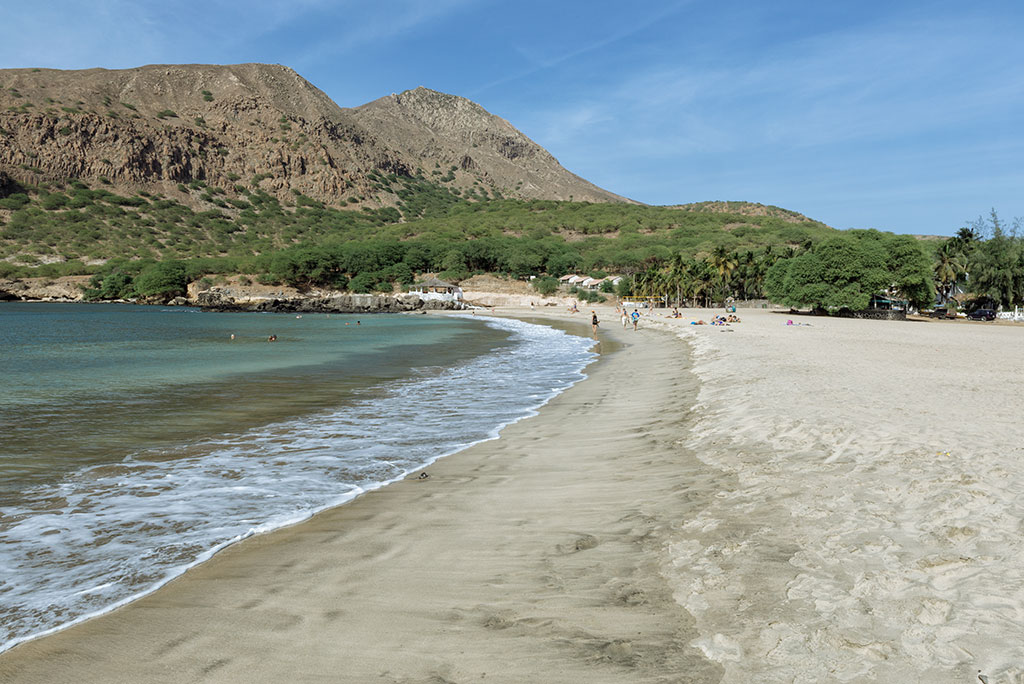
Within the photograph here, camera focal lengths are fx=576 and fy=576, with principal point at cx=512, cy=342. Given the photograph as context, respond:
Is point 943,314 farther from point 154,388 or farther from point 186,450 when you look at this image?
point 186,450

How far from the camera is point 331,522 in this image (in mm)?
6457

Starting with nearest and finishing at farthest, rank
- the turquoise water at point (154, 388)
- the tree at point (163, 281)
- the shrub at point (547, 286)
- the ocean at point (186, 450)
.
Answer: the ocean at point (186, 450)
the turquoise water at point (154, 388)
the shrub at point (547, 286)
the tree at point (163, 281)

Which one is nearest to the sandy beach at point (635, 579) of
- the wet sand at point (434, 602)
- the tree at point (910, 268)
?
the wet sand at point (434, 602)

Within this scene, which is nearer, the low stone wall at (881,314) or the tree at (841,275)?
the tree at (841,275)

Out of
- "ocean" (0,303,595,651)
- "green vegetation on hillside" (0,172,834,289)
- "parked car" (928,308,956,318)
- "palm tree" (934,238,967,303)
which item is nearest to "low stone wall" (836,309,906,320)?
"parked car" (928,308,956,318)

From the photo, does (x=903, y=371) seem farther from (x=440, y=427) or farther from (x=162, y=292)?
(x=162, y=292)

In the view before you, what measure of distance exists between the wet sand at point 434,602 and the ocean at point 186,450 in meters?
0.56

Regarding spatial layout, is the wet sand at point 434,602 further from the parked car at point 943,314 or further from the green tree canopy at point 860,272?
the parked car at point 943,314

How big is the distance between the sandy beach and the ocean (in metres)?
0.65

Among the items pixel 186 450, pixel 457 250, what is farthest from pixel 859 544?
Answer: pixel 457 250

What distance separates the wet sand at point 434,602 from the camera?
3617 mm

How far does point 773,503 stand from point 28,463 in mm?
11055

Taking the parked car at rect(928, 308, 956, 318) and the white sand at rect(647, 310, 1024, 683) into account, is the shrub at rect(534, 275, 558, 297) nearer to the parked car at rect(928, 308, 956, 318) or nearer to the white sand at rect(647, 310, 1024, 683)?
the parked car at rect(928, 308, 956, 318)

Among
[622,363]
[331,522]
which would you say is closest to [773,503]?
[331,522]
